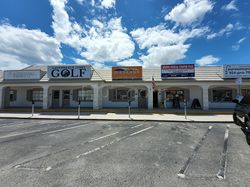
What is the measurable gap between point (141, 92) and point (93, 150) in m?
14.8

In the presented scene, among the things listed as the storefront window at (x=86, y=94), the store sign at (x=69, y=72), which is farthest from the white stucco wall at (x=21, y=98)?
the storefront window at (x=86, y=94)

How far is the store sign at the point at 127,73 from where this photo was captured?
58.2 feet

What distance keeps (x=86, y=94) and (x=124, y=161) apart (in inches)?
651

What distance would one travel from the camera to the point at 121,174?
3.88 meters

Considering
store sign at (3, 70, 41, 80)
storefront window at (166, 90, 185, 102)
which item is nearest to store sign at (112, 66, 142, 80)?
storefront window at (166, 90, 185, 102)

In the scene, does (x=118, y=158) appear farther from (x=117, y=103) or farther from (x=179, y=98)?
(x=179, y=98)

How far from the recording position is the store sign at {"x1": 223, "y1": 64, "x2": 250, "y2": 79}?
16500 mm

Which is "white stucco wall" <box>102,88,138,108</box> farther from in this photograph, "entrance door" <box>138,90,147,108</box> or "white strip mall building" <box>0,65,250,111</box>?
"entrance door" <box>138,90,147,108</box>

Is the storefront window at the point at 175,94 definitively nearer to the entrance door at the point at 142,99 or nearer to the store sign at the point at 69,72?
the entrance door at the point at 142,99

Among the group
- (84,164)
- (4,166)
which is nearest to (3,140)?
(4,166)

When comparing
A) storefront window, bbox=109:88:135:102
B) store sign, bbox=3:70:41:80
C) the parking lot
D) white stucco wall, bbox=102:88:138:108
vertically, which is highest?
store sign, bbox=3:70:41:80

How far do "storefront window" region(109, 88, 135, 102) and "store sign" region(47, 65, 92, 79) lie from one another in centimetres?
386

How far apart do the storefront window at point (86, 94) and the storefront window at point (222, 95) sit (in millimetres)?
14979

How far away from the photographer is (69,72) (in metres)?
17.9
